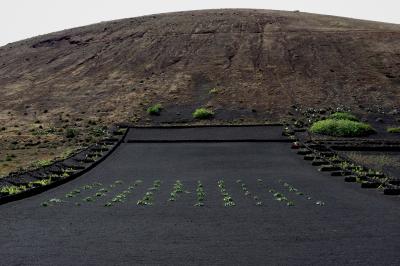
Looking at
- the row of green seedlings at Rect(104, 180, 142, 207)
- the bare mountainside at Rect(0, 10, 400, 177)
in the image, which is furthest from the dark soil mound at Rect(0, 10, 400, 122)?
the row of green seedlings at Rect(104, 180, 142, 207)

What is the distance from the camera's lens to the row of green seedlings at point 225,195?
16.4 metres

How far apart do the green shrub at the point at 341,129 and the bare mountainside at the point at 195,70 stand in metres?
Result: 7.06

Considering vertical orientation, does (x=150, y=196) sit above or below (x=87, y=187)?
above

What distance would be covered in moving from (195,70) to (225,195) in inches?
1575

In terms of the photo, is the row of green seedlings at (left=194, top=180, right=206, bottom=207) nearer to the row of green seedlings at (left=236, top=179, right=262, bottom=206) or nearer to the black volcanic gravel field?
the black volcanic gravel field

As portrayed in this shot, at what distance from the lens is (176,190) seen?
62.3 feet

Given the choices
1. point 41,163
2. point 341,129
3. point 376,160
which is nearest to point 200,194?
point 41,163

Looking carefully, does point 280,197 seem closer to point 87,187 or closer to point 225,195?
point 225,195

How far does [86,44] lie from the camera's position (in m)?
73.0

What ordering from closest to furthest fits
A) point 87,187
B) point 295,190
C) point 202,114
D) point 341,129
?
point 295,190, point 87,187, point 341,129, point 202,114

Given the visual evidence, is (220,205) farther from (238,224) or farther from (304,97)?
(304,97)

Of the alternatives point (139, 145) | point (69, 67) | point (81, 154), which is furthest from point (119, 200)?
point (69, 67)

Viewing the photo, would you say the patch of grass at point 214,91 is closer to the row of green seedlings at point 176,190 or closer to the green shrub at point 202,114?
the green shrub at point 202,114

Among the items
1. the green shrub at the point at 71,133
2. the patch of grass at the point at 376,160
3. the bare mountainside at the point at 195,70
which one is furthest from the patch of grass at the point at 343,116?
the green shrub at the point at 71,133
